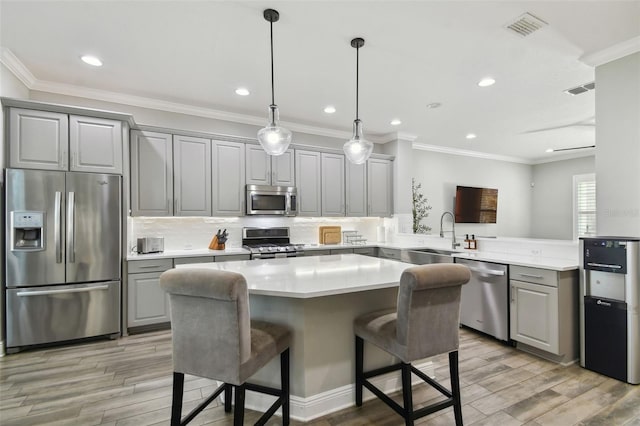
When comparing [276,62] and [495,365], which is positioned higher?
[276,62]

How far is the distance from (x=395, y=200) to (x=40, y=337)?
514 cm

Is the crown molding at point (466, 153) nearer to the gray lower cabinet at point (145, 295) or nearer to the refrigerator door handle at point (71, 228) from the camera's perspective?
the gray lower cabinet at point (145, 295)

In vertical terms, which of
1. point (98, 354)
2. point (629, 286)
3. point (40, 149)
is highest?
point (40, 149)

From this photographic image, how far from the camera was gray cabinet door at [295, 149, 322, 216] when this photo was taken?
485 centimetres

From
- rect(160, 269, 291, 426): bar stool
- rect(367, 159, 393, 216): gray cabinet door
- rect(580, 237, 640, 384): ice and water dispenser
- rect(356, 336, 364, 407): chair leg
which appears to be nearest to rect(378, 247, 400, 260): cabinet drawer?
rect(367, 159, 393, 216): gray cabinet door

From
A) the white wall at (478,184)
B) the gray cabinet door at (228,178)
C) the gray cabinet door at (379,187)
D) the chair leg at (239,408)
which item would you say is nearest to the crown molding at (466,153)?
the white wall at (478,184)

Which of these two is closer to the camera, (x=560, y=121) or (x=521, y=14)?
(x=521, y=14)

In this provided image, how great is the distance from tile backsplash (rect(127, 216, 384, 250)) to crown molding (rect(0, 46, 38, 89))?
1775 millimetres

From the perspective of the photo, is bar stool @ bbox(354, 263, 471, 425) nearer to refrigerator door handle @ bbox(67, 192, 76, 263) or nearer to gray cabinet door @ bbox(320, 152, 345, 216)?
refrigerator door handle @ bbox(67, 192, 76, 263)

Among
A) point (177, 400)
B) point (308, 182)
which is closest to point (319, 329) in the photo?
point (177, 400)

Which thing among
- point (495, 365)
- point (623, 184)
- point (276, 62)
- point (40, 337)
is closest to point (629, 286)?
point (623, 184)

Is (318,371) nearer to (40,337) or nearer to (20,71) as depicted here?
(40,337)

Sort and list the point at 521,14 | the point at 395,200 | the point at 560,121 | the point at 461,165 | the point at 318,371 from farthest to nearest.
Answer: the point at 461,165 → the point at 395,200 → the point at 560,121 → the point at 521,14 → the point at 318,371

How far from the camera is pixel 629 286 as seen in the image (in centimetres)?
245
